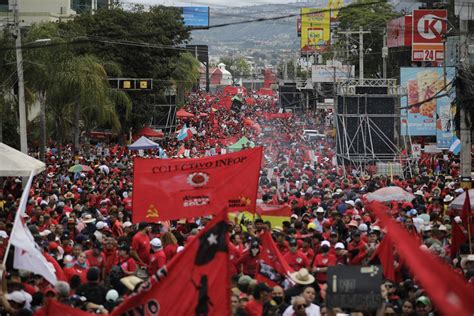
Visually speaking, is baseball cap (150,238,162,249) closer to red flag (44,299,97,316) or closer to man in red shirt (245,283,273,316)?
man in red shirt (245,283,273,316)

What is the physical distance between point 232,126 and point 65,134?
85.4 feet

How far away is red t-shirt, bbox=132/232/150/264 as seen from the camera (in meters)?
14.6

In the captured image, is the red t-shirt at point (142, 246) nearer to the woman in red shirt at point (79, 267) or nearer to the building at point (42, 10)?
the woman in red shirt at point (79, 267)

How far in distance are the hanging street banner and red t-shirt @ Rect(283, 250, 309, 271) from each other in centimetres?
3413

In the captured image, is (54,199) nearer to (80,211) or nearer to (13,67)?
(80,211)

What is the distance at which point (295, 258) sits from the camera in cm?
1338

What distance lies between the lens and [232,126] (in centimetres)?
7769

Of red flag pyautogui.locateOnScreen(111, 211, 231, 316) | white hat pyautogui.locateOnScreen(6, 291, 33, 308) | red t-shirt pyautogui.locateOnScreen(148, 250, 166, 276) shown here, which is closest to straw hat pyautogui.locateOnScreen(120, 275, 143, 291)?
white hat pyautogui.locateOnScreen(6, 291, 33, 308)

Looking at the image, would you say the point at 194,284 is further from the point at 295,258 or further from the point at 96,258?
the point at 96,258

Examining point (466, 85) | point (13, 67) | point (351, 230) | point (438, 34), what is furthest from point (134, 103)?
point (351, 230)

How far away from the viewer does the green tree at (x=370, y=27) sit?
81.3 m

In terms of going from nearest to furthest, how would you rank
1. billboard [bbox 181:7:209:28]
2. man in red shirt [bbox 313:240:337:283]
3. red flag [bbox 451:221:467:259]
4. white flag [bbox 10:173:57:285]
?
white flag [bbox 10:173:57:285]
man in red shirt [bbox 313:240:337:283]
red flag [bbox 451:221:467:259]
billboard [bbox 181:7:209:28]

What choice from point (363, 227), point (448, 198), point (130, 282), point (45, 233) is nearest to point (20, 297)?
point (130, 282)

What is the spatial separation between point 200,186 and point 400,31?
130 feet
